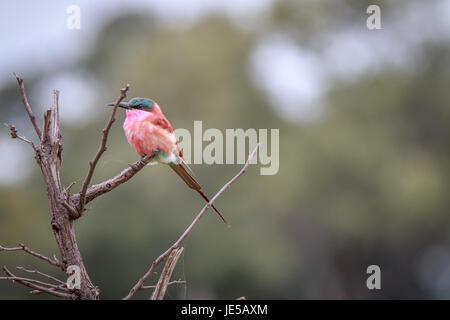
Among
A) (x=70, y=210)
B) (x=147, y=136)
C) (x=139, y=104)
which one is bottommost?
(x=70, y=210)

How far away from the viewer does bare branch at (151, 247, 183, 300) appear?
2285 mm

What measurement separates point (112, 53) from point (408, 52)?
12.7 meters

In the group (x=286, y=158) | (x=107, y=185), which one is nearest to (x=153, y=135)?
(x=107, y=185)

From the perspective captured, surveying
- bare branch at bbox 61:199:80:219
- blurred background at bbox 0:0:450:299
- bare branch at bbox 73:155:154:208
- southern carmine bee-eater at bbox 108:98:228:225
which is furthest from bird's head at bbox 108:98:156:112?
blurred background at bbox 0:0:450:299

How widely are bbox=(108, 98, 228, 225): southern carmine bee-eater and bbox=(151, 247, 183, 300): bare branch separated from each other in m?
0.58

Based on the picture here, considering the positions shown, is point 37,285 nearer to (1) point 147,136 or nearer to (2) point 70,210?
(2) point 70,210

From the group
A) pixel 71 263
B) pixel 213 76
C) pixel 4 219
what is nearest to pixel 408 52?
pixel 213 76

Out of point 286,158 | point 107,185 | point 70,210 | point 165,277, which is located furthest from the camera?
point 286,158

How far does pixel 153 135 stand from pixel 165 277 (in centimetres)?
79

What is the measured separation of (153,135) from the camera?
9.71 ft

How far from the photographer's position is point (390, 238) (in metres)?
26.6

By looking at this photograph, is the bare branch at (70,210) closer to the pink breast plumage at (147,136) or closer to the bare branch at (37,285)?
the bare branch at (37,285)

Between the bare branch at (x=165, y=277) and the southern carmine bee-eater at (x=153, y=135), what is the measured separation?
58cm

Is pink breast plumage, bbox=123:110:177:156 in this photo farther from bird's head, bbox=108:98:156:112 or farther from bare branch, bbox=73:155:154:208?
bare branch, bbox=73:155:154:208
